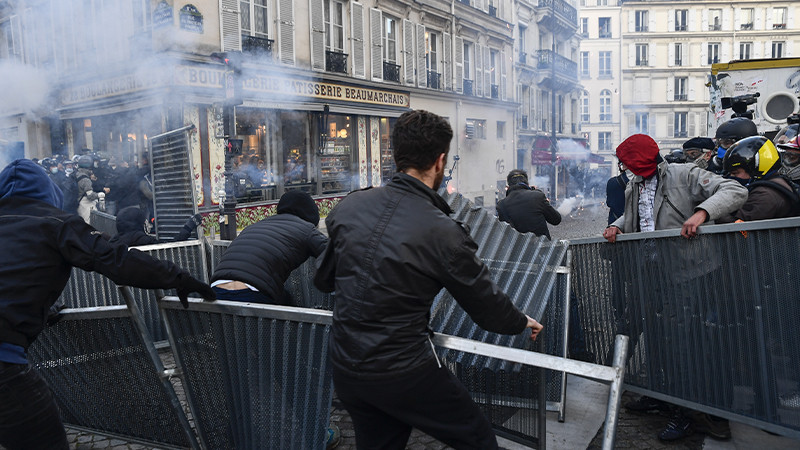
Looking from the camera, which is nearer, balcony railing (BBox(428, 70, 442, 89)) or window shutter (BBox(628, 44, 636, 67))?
balcony railing (BBox(428, 70, 442, 89))

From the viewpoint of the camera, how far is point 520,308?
3.11 m

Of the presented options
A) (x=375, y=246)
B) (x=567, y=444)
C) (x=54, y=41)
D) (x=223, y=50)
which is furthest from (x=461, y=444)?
(x=54, y=41)

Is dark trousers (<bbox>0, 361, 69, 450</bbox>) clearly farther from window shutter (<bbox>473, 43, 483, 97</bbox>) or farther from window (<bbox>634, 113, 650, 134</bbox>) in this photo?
window (<bbox>634, 113, 650, 134</bbox>)

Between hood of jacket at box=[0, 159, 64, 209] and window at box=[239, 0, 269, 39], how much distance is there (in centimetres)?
1233

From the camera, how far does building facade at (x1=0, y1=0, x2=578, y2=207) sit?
12.6 m

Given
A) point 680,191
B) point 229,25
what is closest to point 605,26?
point 229,25

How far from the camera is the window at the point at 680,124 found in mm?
42906

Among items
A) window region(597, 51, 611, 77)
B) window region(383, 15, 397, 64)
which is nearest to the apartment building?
window region(597, 51, 611, 77)

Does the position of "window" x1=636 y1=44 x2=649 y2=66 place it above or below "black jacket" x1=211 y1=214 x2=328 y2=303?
above

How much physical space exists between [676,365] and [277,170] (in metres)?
13.1

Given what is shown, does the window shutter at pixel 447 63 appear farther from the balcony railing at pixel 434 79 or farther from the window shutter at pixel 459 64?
the window shutter at pixel 459 64

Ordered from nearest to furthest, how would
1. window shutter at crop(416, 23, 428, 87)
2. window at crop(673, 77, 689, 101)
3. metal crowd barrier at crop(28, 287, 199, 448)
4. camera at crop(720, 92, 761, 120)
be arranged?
metal crowd barrier at crop(28, 287, 199, 448) → camera at crop(720, 92, 761, 120) → window shutter at crop(416, 23, 428, 87) → window at crop(673, 77, 689, 101)

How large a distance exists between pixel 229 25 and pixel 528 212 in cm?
1033

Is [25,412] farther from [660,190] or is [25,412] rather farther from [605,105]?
[605,105]
